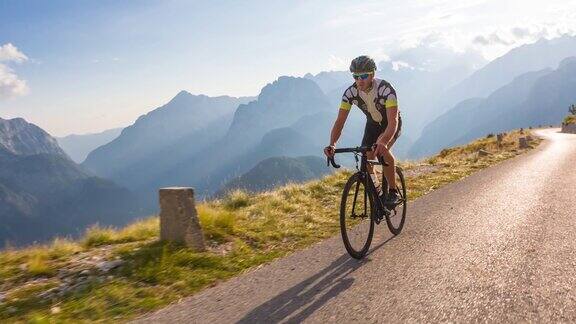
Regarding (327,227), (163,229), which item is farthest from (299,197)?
(163,229)

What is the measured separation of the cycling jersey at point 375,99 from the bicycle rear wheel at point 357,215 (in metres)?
0.99

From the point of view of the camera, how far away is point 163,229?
6.91m

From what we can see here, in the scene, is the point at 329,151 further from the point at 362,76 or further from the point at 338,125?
the point at 362,76

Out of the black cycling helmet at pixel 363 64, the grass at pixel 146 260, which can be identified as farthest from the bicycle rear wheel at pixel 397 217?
the black cycling helmet at pixel 363 64

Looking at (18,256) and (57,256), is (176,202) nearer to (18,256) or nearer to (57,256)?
(57,256)

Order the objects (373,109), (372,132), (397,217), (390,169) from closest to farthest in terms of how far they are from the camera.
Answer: (373,109) → (390,169) → (372,132) → (397,217)

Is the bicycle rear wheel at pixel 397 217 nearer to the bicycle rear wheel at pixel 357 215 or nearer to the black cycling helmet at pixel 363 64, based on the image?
the bicycle rear wheel at pixel 357 215

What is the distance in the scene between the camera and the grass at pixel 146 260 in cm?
485

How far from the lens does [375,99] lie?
6.66m

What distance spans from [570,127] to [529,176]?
58.2m

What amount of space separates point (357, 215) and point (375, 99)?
5.58 ft

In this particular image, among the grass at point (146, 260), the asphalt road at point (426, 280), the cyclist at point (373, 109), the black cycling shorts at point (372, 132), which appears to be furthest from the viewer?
the black cycling shorts at point (372, 132)

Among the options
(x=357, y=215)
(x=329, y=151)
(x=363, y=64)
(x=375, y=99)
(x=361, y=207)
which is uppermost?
(x=363, y=64)

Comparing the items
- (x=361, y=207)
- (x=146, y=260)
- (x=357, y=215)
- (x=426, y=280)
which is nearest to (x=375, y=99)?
(x=361, y=207)
